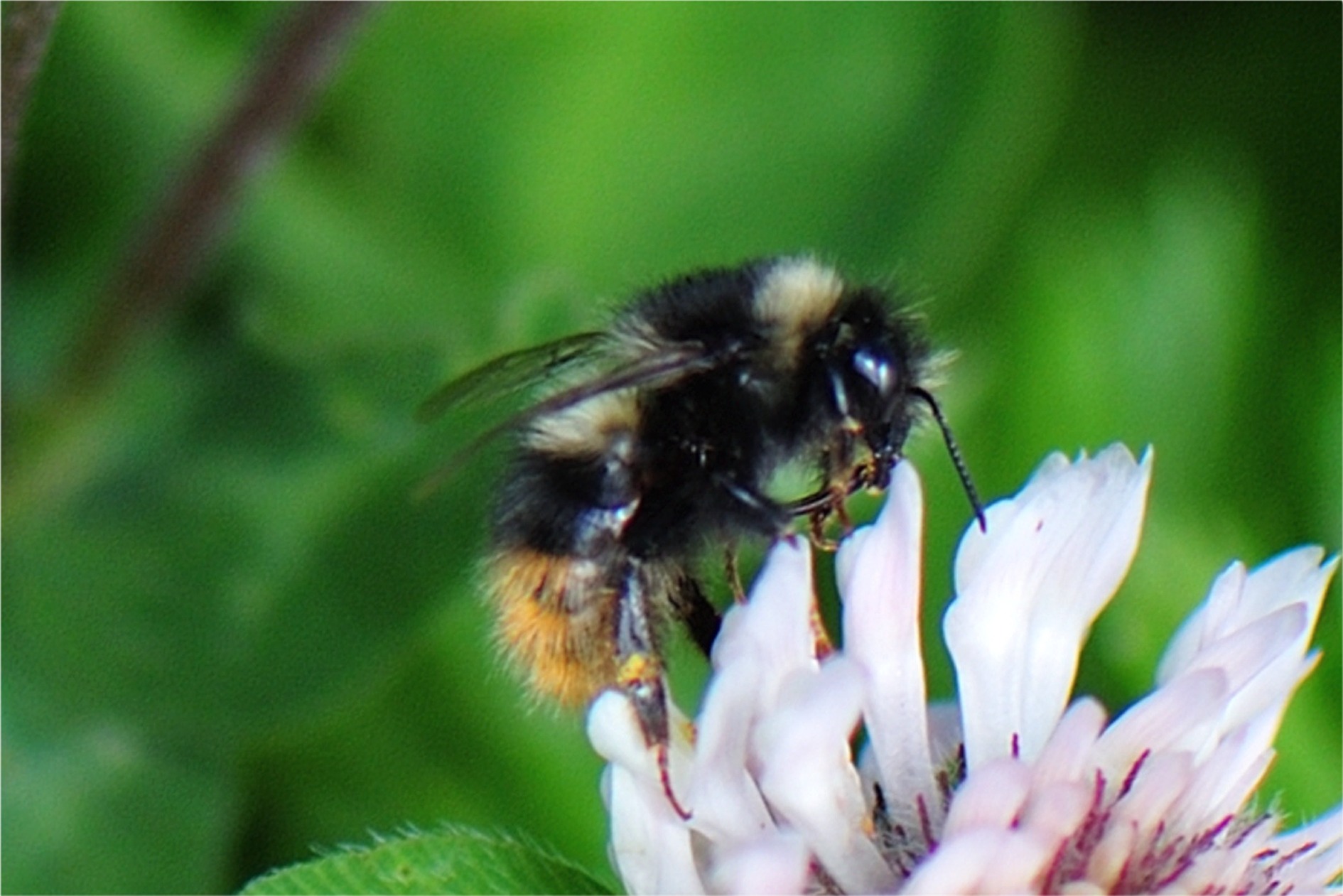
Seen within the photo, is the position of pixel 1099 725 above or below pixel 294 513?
below

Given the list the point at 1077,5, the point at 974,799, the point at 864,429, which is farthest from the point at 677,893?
the point at 1077,5

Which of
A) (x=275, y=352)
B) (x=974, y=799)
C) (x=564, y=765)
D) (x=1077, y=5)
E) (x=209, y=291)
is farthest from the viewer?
(x=1077, y=5)

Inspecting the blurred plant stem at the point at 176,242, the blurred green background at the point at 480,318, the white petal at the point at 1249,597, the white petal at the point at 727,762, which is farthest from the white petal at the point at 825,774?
the blurred plant stem at the point at 176,242

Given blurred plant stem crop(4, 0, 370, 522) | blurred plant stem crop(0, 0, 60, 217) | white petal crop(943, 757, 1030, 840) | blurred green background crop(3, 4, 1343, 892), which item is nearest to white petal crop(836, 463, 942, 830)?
white petal crop(943, 757, 1030, 840)

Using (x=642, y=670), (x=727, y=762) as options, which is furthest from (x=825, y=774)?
(x=642, y=670)

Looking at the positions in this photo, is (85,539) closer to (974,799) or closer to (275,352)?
(275,352)

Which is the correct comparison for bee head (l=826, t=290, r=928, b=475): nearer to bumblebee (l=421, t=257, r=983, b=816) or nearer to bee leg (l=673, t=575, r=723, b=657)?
bumblebee (l=421, t=257, r=983, b=816)
